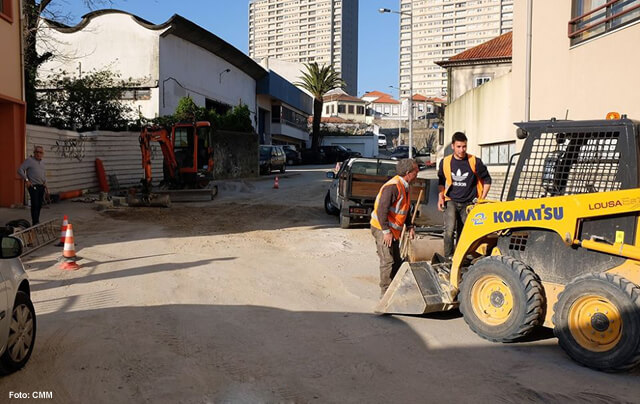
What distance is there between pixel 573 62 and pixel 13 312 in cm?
1303

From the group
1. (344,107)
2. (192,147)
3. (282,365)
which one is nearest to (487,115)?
(192,147)

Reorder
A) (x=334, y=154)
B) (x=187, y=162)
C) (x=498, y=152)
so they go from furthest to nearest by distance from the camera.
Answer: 1. (x=334, y=154)
2. (x=498, y=152)
3. (x=187, y=162)

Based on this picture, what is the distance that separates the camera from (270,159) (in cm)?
3553

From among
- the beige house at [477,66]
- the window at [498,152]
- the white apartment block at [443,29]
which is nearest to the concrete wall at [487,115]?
the window at [498,152]

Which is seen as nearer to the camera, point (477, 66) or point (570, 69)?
point (570, 69)

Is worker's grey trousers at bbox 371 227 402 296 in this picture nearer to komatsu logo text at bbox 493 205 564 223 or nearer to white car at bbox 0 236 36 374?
komatsu logo text at bbox 493 205 564 223

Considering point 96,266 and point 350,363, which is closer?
point 350,363

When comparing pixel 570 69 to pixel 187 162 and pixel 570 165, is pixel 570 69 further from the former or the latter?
pixel 187 162

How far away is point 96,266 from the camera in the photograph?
31.2ft

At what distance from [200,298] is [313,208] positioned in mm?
10877

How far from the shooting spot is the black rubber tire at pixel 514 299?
5539 mm

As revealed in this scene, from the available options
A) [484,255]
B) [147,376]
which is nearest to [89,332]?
[147,376]

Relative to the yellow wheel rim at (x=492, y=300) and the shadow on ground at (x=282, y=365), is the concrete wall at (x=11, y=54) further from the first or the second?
the yellow wheel rim at (x=492, y=300)

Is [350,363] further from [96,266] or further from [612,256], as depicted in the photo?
[96,266]
